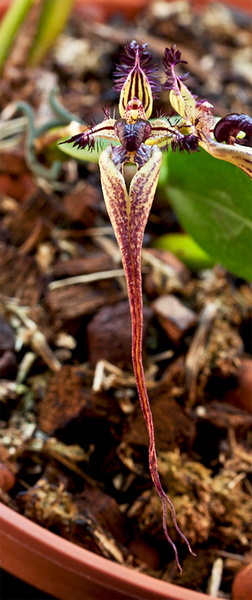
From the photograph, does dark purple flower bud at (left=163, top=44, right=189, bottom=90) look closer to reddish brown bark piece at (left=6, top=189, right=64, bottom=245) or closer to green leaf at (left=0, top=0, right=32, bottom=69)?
reddish brown bark piece at (left=6, top=189, right=64, bottom=245)

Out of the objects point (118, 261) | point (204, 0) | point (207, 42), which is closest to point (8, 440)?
point (118, 261)

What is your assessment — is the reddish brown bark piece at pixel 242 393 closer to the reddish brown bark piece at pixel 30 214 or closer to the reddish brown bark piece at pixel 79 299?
the reddish brown bark piece at pixel 79 299

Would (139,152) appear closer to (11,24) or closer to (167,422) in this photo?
(167,422)

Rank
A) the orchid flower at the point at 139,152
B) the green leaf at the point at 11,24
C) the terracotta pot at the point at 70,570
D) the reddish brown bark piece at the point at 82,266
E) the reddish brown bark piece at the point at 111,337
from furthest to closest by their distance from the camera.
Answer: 1. the green leaf at the point at 11,24
2. the reddish brown bark piece at the point at 82,266
3. the reddish brown bark piece at the point at 111,337
4. the terracotta pot at the point at 70,570
5. the orchid flower at the point at 139,152

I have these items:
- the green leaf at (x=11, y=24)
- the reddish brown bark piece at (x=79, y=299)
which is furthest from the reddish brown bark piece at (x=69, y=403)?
the green leaf at (x=11, y=24)

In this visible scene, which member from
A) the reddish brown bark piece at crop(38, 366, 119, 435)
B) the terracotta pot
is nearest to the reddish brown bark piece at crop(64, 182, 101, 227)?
the reddish brown bark piece at crop(38, 366, 119, 435)

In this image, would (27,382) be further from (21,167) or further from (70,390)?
(21,167)

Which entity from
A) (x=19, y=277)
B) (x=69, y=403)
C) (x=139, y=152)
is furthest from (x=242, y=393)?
(x=139, y=152)
